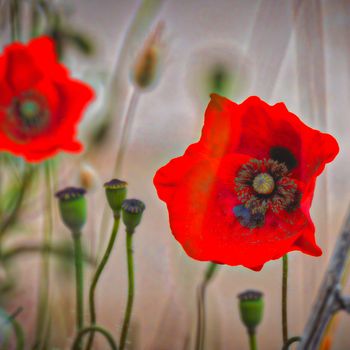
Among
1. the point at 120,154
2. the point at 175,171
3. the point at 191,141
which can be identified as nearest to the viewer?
the point at 175,171

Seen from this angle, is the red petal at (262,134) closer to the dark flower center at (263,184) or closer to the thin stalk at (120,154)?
the dark flower center at (263,184)

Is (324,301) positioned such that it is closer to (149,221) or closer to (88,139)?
(88,139)

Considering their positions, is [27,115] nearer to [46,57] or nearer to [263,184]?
[46,57]

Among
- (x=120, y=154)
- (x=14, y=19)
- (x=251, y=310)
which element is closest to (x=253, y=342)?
(x=251, y=310)

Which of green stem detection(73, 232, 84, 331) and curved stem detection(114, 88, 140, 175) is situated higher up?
curved stem detection(114, 88, 140, 175)

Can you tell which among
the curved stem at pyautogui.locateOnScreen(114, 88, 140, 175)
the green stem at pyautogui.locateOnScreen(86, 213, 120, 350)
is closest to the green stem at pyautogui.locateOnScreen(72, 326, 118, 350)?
the green stem at pyautogui.locateOnScreen(86, 213, 120, 350)

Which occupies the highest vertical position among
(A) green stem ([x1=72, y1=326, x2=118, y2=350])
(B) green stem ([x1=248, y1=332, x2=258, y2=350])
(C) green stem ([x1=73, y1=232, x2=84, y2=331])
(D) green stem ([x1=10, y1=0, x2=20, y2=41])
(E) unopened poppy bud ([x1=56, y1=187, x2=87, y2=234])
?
(D) green stem ([x1=10, y1=0, x2=20, y2=41])

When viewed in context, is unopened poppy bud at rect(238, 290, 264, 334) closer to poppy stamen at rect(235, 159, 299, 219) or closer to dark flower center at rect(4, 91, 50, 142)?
poppy stamen at rect(235, 159, 299, 219)
